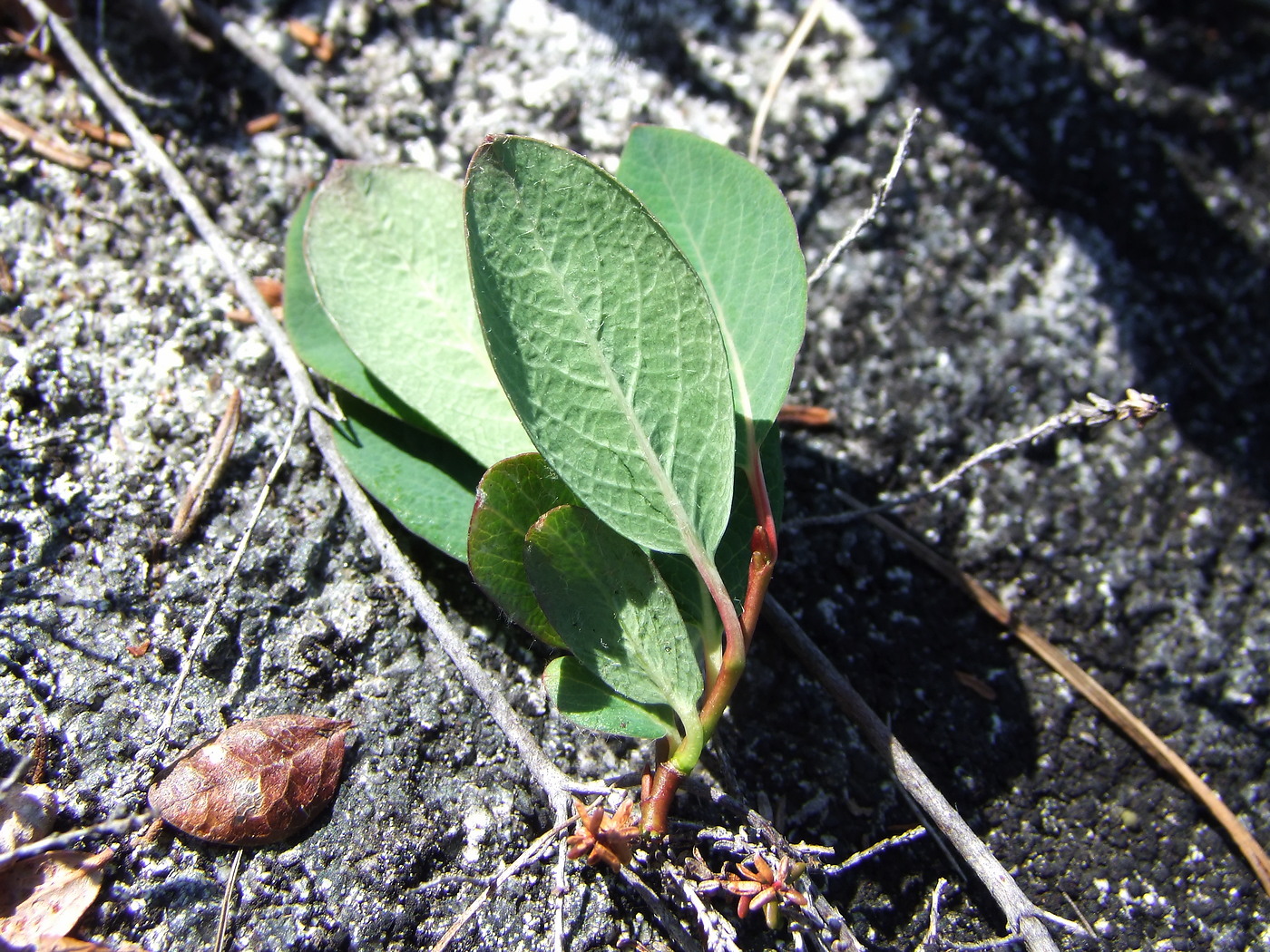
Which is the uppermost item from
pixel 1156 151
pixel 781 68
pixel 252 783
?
pixel 1156 151

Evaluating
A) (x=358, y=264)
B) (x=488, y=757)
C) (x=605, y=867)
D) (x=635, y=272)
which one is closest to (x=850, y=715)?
(x=605, y=867)

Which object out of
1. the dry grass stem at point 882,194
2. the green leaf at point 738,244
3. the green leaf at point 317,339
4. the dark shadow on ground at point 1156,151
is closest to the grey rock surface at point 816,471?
the dark shadow on ground at point 1156,151

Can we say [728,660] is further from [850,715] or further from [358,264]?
[358,264]

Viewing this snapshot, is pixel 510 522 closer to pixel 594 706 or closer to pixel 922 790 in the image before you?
pixel 594 706

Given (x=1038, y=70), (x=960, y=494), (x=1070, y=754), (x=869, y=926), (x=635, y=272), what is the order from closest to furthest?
(x=635, y=272)
(x=869, y=926)
(x=1070, y=754)
(x=960, y=494)
(x=1038, y=70)

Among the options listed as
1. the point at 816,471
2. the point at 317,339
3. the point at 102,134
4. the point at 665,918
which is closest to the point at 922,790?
the point at 665,918

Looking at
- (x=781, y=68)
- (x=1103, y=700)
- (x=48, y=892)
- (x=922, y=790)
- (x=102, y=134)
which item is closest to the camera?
(x=48, y=892)
